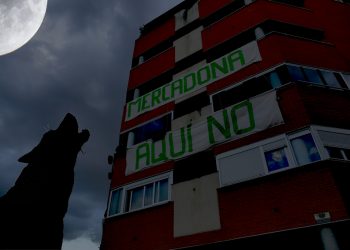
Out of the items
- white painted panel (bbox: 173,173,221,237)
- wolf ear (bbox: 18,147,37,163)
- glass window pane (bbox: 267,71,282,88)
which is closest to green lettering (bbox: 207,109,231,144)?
white painted panel (bbox: 173,173,221,237)

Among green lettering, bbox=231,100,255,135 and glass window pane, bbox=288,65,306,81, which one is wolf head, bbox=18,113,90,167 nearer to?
green lettering, bbox=231,100,255,135

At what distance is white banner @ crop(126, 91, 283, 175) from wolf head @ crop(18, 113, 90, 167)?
692cm

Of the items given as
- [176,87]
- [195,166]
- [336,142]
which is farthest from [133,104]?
[336,142]

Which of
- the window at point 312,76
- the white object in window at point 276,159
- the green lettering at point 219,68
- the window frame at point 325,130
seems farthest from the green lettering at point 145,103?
the window frame at point 325,130

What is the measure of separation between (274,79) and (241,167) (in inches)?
168

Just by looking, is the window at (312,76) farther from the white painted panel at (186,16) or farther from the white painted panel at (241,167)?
the white painted panel at (186,16)

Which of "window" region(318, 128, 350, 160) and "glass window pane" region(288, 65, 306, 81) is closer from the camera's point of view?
"window" region(318, 128, 350, 160)

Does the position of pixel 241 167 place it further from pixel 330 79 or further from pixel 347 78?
pixel 347 78

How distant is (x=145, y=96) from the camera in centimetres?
1725

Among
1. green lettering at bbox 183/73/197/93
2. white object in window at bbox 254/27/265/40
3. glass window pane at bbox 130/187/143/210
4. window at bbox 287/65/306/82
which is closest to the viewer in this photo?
window at bbox 287/65/306/82

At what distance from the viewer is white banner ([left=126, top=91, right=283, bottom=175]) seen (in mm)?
10914

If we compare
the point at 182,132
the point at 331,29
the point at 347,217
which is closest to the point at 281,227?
the point at 347,217

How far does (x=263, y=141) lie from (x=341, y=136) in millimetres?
2609

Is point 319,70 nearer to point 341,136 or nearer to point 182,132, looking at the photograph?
point 341,136
